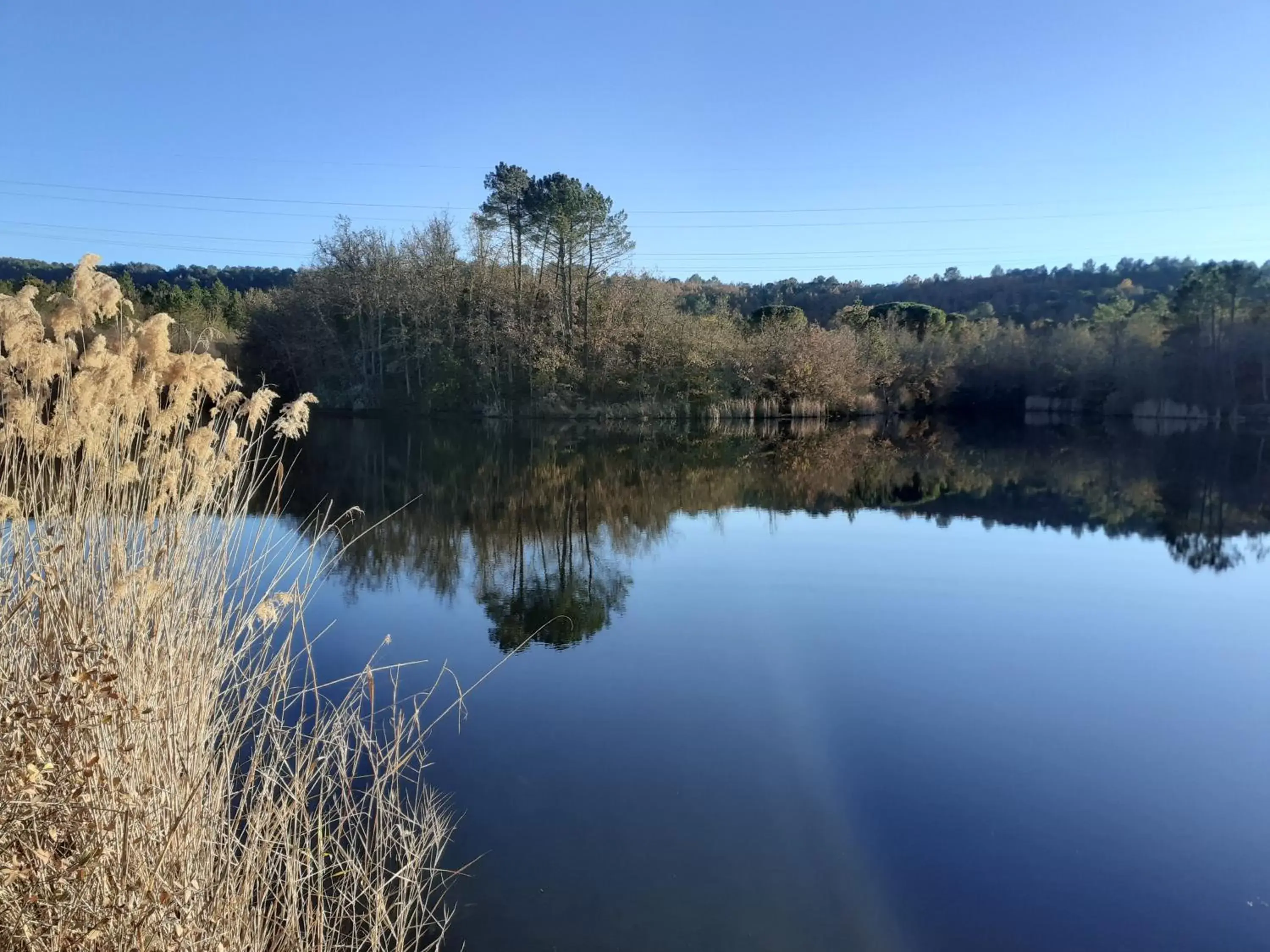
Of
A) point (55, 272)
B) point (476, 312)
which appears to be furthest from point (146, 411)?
point (55, 272)

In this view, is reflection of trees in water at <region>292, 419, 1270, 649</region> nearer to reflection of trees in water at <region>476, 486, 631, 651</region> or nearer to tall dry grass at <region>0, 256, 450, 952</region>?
reflection of trees in water at <region>476, 486, 631, 651</region>

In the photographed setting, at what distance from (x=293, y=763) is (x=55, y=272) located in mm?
40213

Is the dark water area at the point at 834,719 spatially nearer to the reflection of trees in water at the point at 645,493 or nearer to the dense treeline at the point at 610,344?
the reflection of trees in water at the point at 645,493

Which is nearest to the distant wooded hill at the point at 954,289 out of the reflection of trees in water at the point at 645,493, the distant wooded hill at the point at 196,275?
the distant wooded hill at the point at 196,275

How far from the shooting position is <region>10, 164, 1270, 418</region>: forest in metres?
30.7

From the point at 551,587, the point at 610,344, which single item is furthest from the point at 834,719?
the point at 610,344

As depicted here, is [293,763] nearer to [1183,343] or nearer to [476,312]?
[476,312]

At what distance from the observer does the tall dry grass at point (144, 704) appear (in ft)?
7.08

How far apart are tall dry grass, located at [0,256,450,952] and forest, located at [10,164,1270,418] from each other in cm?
2707

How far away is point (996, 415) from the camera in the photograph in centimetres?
3803

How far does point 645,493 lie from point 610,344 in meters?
17.2

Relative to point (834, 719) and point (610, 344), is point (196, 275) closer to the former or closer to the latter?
point (610, 344)

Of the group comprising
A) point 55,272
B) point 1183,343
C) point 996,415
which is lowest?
point 996,415

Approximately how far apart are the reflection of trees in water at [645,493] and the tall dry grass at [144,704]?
3.23 metres
